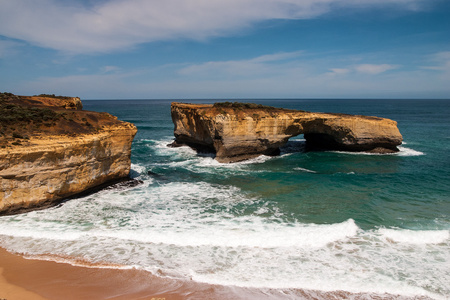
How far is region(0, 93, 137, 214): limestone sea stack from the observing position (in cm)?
1349

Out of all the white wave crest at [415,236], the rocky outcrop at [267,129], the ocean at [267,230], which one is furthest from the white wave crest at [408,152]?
the white wave crest at [415,236]

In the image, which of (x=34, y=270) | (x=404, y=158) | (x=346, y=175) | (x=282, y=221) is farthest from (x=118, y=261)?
(x=404, y=158)

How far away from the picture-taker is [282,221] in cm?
1387

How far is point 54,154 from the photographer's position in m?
14.4

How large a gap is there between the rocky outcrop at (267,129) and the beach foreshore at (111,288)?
17812 millimetres

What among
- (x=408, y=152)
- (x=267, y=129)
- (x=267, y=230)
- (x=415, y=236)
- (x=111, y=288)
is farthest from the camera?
(x=408, y=152)

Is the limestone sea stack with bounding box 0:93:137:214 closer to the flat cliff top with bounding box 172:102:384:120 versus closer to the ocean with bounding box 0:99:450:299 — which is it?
the ocean with bounding box 0:99:450:299

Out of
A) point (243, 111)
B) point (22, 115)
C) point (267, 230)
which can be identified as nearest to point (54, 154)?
point (22, 115)

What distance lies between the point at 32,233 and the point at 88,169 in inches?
191

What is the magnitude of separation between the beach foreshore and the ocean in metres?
0.28

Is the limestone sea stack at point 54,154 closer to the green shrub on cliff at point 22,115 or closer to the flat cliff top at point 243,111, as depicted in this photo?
the green shrub on cliff at point 22,115

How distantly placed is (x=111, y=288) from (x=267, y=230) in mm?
6778

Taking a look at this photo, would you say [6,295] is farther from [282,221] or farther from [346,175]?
[346,175]

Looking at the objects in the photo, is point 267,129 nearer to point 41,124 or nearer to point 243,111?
point 243,111
